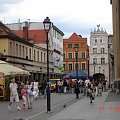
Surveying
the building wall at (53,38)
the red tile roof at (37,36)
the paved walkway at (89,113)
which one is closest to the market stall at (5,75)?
the paved walkway at (89,113)

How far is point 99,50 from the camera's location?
133250 millimetres

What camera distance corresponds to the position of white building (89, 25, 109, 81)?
431 ft

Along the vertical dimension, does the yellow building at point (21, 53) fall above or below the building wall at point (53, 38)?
below

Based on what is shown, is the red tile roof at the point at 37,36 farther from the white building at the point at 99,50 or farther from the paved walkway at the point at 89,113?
the paved walkway at the point at 89,113

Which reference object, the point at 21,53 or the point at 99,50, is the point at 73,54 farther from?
the point at 21,53

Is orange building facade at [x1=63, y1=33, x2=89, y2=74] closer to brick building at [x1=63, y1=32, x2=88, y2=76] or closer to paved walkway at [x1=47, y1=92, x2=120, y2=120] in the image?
brick building at [x1=63, y1=32, x2=88, y2=76]

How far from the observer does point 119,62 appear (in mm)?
47625

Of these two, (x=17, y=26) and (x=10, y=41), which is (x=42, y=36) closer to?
(x=17, y=26)

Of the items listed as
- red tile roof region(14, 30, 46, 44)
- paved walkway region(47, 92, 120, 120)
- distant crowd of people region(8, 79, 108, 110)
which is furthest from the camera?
red tile roof region(14, 30, 46, 44)

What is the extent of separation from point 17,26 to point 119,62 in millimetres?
57389

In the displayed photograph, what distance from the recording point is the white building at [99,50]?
131250 mm

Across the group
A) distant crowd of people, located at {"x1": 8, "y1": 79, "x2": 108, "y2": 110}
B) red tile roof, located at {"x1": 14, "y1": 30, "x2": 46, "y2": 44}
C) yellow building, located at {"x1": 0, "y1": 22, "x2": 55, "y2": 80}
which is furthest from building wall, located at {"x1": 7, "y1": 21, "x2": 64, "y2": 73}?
distant crowd of people, located at {"x1": 8, "y1": 79, "x2": 108, "y2": 110}

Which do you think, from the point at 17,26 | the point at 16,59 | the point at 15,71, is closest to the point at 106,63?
the point at 17,26

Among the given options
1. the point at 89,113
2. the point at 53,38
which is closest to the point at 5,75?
the point at 89,113
